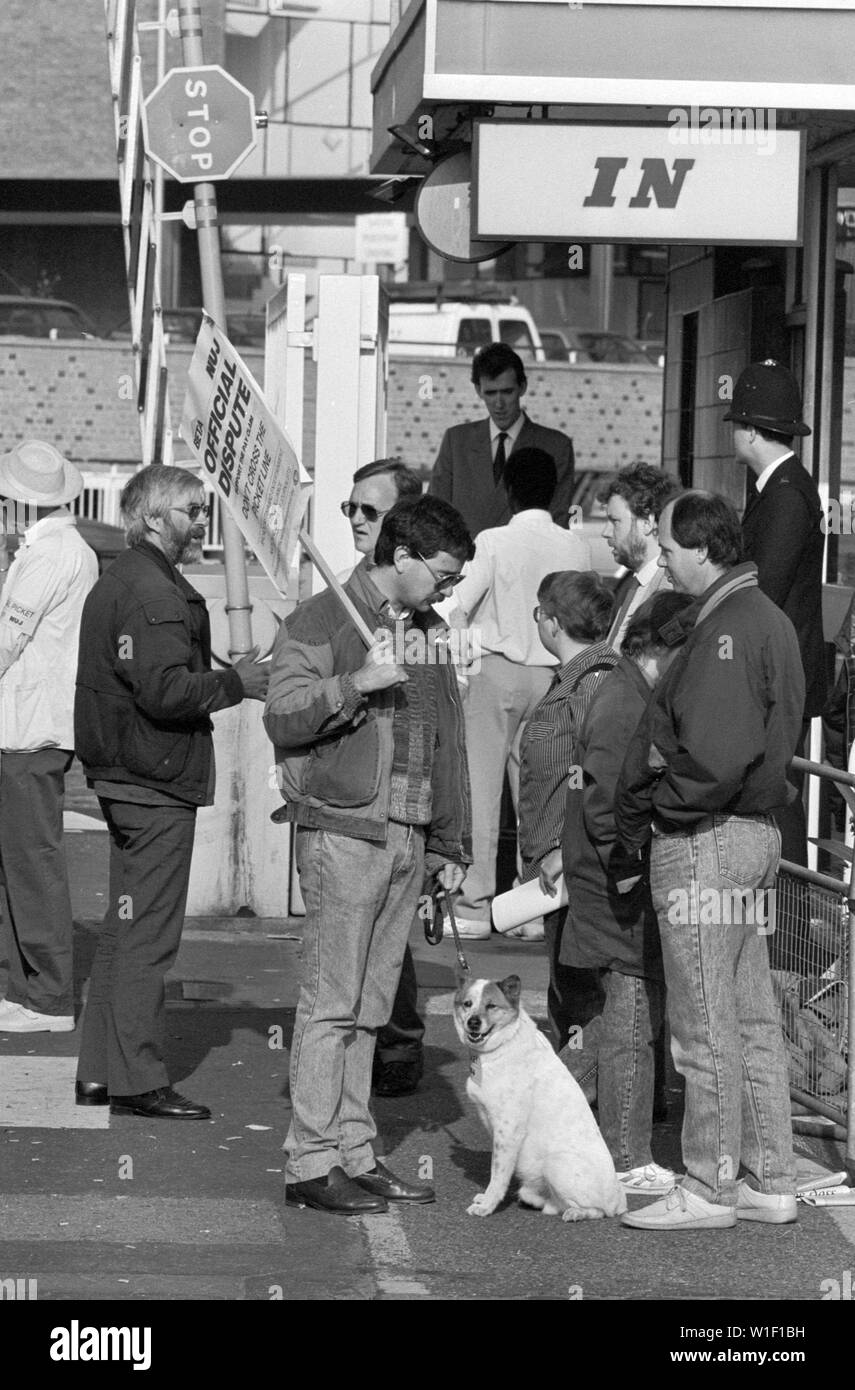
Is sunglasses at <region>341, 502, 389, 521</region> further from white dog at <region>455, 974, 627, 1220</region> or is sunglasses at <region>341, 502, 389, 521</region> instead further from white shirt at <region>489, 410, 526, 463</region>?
white shirt at <region>489, 410, 526, 463</region>

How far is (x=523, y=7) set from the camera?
6.98 m

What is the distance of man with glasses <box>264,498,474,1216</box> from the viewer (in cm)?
520

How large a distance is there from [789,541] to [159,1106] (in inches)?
109

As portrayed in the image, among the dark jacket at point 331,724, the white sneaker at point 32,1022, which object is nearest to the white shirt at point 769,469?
the dark jacket at point 331,724

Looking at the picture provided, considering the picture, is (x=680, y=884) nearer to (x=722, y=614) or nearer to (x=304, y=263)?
(x=722, y=614)

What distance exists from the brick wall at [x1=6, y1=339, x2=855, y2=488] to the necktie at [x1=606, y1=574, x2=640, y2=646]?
22527 millimetres

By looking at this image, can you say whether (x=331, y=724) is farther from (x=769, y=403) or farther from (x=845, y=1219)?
(x=769, y=403)

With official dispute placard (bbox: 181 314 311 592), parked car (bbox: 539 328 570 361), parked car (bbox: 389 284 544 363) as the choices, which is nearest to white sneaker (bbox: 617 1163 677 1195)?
official dispute placard (bbox: 181 314 311 592)

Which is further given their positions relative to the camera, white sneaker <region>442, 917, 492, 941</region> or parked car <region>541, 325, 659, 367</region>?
parked car <region>541, 325, 659, 367</region>

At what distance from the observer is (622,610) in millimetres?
6684

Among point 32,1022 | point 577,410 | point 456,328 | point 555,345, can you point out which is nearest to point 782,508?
point 32,1022

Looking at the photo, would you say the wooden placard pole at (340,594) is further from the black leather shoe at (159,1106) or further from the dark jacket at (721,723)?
the black leather shoe at (159,1106)

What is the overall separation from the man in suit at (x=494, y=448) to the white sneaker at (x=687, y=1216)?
438cm

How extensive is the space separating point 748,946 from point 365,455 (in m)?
3.98
